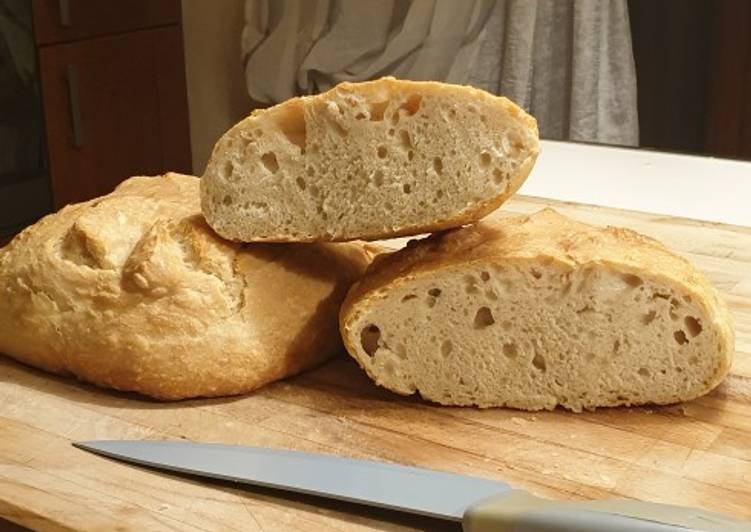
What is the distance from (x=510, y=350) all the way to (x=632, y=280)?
0.16 m

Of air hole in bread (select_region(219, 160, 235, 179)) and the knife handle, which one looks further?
air hole in bread (select_region(219, 160, 235, 179))

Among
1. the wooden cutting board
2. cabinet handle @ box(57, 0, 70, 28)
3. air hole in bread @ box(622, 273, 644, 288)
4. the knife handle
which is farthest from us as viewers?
cabinet handle @ box(57, 0, 70, 28)

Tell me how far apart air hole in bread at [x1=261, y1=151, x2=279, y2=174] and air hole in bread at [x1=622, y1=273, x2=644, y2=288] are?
414 mm

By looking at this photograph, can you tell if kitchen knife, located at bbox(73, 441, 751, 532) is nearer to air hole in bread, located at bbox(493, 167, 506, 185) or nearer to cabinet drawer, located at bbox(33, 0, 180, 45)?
air hole in bread, located at bbox(493, 167, 506, 185)

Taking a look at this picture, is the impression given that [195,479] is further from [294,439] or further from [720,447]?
[720,447]

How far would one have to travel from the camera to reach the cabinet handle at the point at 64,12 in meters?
2.88

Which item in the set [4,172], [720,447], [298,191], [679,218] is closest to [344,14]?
[4,172]

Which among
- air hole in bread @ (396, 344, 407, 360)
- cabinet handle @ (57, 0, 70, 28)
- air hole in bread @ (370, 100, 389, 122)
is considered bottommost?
air hole in bread @ (396, 344, 407, 360)

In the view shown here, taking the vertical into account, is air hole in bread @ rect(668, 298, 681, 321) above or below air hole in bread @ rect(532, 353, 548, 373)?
above

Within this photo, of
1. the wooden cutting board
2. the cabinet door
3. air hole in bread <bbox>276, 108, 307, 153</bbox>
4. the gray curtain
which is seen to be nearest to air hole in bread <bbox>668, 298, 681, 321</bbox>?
the wooden cutting board

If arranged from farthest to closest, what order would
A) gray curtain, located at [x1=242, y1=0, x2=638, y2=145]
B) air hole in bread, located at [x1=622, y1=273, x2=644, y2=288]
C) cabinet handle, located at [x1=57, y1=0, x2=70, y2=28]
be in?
cabinet handle, located at [x1=57, y1=0, x2=70, y2=28] → gray curtain, located at [x1=242, y1=0, x2=638, y2=145] → air hole in bread, located at [x1=622, y1=273, x2=644, y2=288]

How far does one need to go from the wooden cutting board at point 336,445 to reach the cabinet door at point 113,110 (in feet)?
5.22

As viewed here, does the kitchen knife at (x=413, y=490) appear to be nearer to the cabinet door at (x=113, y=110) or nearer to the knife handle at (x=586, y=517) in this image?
the knife handle at (x=586, y=517)

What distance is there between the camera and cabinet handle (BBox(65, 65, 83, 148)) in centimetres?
292
